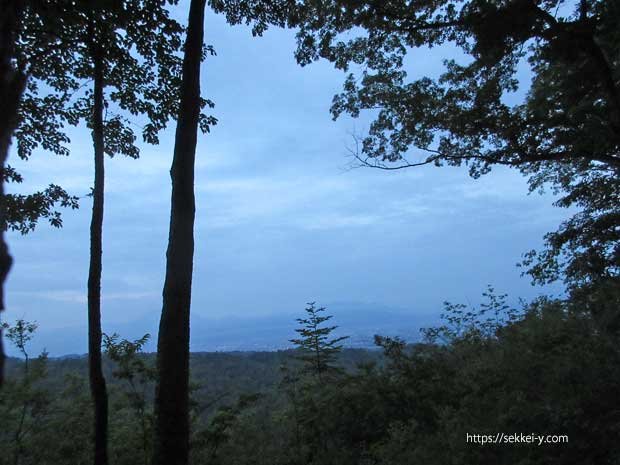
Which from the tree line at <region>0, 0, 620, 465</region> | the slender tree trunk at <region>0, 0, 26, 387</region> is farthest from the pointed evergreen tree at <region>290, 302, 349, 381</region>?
the slender tree trunk at <region>0, 0, 26, 387</region>

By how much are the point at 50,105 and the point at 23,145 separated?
765 mm

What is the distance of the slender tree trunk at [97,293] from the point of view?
5039 mm

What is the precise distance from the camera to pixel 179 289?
5078mm

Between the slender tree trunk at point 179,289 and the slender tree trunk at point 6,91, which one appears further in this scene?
the slender tree trunk at point 179,289

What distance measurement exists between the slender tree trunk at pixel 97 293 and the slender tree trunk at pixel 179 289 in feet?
2.73

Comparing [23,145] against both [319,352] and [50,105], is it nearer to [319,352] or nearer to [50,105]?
[50,105]

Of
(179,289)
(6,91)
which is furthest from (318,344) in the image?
(6,91)

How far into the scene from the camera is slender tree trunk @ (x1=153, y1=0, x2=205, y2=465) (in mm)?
4863

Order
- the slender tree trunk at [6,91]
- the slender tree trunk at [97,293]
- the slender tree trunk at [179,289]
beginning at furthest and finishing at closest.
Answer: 1. the slender tree trunk at [97,293]
2. the slender tree trunk at [179,289]
3. the slender tree trunk at [6,91]

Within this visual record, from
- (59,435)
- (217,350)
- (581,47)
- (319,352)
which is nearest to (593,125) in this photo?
(581,47)

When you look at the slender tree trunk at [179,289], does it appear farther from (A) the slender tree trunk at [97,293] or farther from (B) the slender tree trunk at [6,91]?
(B) the slender tree trunk at [6,91]

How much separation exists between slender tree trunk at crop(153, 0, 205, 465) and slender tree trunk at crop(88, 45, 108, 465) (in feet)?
2.73

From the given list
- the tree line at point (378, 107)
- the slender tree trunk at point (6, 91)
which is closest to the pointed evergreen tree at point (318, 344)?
the tree line at point (378, 107)

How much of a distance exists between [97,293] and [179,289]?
1.26m
